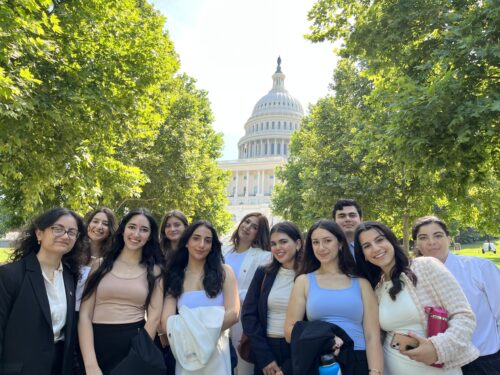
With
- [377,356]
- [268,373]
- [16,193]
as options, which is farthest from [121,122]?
[377,356]

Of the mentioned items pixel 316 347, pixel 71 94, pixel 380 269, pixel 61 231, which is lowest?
pixel 316 347

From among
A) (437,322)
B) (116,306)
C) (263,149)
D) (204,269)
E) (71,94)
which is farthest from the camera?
(263,149)

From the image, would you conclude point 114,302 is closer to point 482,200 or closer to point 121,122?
point 121,122

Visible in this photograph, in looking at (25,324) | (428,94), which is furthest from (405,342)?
(428,94)

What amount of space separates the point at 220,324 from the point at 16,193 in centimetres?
1152

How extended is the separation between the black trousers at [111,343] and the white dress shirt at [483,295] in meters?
3.10

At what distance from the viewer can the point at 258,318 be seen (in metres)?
3.88

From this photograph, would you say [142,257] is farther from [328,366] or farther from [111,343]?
[328,366]

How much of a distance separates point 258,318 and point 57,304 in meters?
1.86

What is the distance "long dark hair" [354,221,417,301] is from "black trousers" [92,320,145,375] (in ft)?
7.20

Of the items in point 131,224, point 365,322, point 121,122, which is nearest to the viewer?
point 365,322

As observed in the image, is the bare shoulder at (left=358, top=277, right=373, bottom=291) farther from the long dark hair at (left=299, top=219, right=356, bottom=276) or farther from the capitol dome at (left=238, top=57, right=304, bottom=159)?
the capitol dome at (left=238, top=57, right=304, bottom=159)

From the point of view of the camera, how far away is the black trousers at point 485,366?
11.0 feet

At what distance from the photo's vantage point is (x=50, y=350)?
124 inches
